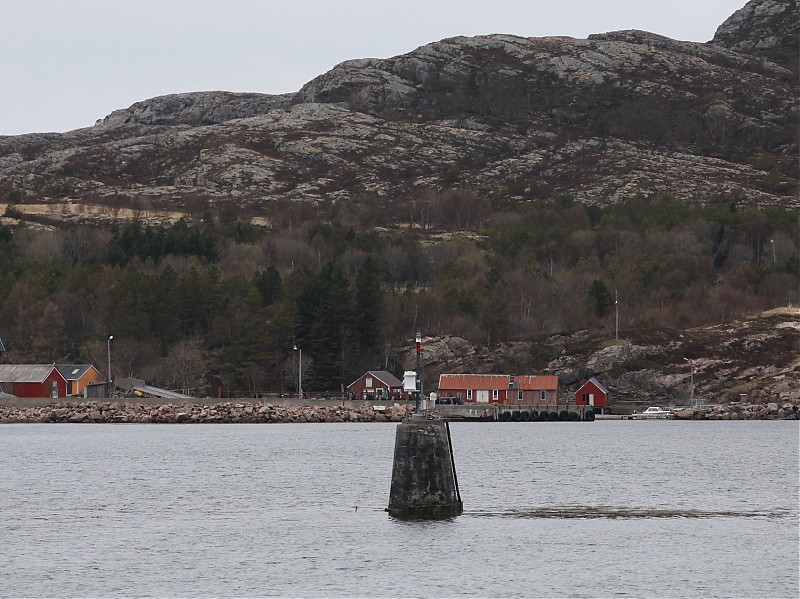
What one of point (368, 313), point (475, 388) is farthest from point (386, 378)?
point (368, 313)

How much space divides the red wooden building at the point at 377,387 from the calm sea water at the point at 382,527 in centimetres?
4447

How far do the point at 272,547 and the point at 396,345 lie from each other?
9950cm

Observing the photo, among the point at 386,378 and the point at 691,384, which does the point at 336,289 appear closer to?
the point at 386,378

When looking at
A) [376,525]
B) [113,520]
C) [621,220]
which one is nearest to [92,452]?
[113,520]

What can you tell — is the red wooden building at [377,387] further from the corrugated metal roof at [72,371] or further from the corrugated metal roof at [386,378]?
the corrugated metal roof at [72,371]

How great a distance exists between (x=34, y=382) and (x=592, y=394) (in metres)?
54.5

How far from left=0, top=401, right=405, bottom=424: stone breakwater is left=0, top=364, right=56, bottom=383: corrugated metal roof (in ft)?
17.3

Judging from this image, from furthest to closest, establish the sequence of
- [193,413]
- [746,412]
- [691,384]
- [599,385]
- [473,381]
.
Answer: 1. [599,385]
2. [691,384]
3. [473,381]
4. [746,412]
5. [193,413]

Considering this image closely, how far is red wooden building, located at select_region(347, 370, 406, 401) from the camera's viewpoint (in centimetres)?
12350

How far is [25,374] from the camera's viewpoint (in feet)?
399

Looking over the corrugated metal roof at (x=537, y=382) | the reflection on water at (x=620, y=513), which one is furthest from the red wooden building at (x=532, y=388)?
the reflection on water at (x=620, y=513)

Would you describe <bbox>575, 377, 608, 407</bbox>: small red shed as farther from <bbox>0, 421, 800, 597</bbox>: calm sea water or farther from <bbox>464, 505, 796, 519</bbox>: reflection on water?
<bbox>464, 505, 796, 519</bbox>: reflection on water

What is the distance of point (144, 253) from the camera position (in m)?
168

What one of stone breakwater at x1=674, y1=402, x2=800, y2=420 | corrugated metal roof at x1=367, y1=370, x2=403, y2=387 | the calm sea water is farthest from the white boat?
the calm sea water
